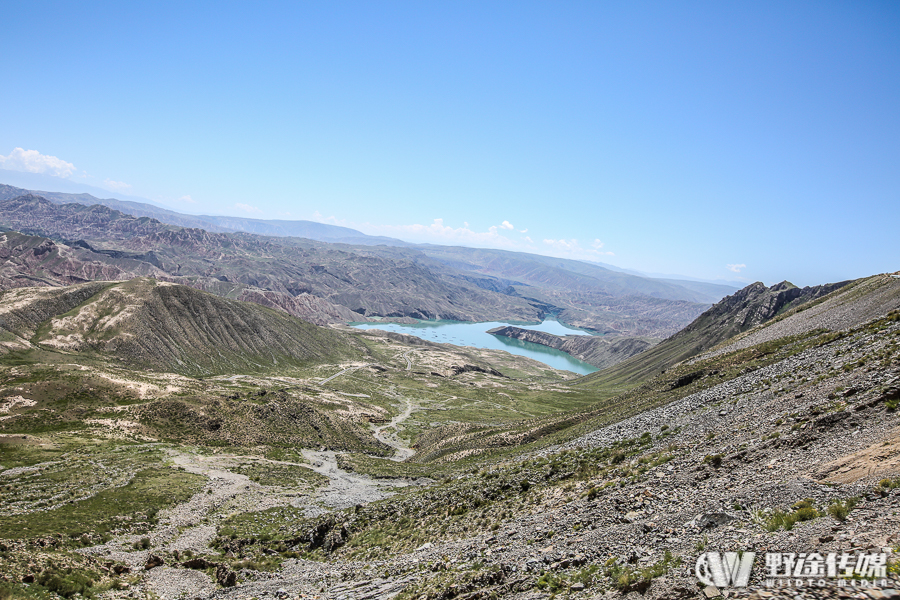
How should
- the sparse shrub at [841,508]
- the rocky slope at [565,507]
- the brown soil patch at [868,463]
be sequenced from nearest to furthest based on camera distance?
1. the sparse shrub at [841,508]
2. the rocky slope at [565,507]
3. the brown soil patch at [868,463]

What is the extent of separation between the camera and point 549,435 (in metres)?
54.8

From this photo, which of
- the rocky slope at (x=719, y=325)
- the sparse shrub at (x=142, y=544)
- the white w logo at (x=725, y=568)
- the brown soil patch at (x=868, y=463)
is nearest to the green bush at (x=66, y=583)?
the sparse shrub at (x=142, y=544)

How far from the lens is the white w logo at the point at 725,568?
10984 millimetres

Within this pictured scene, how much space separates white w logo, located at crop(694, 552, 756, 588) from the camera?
11.0 m

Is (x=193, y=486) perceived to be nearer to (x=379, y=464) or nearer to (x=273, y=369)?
(x=379, y=464)

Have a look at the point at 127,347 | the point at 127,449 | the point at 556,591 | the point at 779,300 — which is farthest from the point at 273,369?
the point at 779,300

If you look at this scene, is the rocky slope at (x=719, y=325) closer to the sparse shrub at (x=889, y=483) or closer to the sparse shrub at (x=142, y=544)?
the sparse shrub at (x=889, y=483)

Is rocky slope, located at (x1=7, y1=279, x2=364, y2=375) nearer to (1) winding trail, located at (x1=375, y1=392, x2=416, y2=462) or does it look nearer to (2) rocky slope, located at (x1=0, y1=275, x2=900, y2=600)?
(1) winding trail, located at (x1=375, y1=392, x2=416, y2=462)

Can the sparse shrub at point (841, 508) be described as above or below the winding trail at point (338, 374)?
above

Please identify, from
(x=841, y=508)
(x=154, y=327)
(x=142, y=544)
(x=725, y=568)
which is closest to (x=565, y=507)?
(x=725, y=568)

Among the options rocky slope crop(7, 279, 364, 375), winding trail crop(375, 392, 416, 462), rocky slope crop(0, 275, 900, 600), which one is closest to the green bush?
rocky slope crop(0, 275, 900, 600)

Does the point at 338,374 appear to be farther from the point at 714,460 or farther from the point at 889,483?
the point at 889,483

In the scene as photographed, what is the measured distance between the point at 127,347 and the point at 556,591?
5891 inches

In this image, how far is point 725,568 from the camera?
11.7 m
